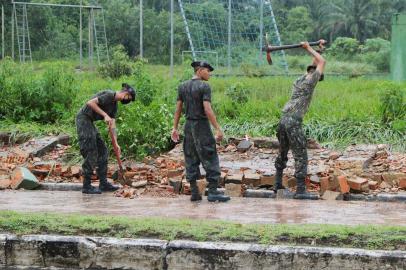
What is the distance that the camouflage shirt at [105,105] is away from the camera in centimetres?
971

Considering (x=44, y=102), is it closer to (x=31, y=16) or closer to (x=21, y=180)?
(x=21, y=180)

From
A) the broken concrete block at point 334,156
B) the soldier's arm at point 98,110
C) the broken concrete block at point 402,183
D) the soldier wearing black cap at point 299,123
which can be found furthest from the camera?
the broken concrete block at point 334,156

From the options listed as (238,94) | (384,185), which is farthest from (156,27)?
(384,185)

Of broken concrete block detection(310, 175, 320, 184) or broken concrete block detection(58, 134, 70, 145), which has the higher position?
broken concrete block detection(310, 175, 320, 184)

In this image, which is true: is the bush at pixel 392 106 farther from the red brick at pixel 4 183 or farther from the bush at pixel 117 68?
the bush at pixel 117 68

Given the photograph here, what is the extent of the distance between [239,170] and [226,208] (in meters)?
2.41

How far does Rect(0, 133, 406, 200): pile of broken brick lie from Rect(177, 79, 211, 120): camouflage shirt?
1104 mm

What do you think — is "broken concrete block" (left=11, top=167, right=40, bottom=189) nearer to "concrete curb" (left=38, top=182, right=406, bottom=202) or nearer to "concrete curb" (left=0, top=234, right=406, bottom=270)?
"concrete curb" (left=38, top=182, right=406, bottom=202)

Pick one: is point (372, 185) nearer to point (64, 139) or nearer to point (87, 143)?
point (87, 143)

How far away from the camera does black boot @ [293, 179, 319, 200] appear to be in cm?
933

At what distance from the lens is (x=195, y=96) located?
891cm

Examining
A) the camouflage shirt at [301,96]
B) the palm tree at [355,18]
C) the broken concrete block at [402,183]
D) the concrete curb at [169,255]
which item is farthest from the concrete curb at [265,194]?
the palm tree at [355,18]

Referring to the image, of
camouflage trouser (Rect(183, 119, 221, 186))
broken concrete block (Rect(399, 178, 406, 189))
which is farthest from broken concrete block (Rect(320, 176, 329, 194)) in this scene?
camouflage trouser (Rect(183, 119, 221, 186))

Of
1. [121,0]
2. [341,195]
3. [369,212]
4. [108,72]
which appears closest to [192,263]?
[369,212]
